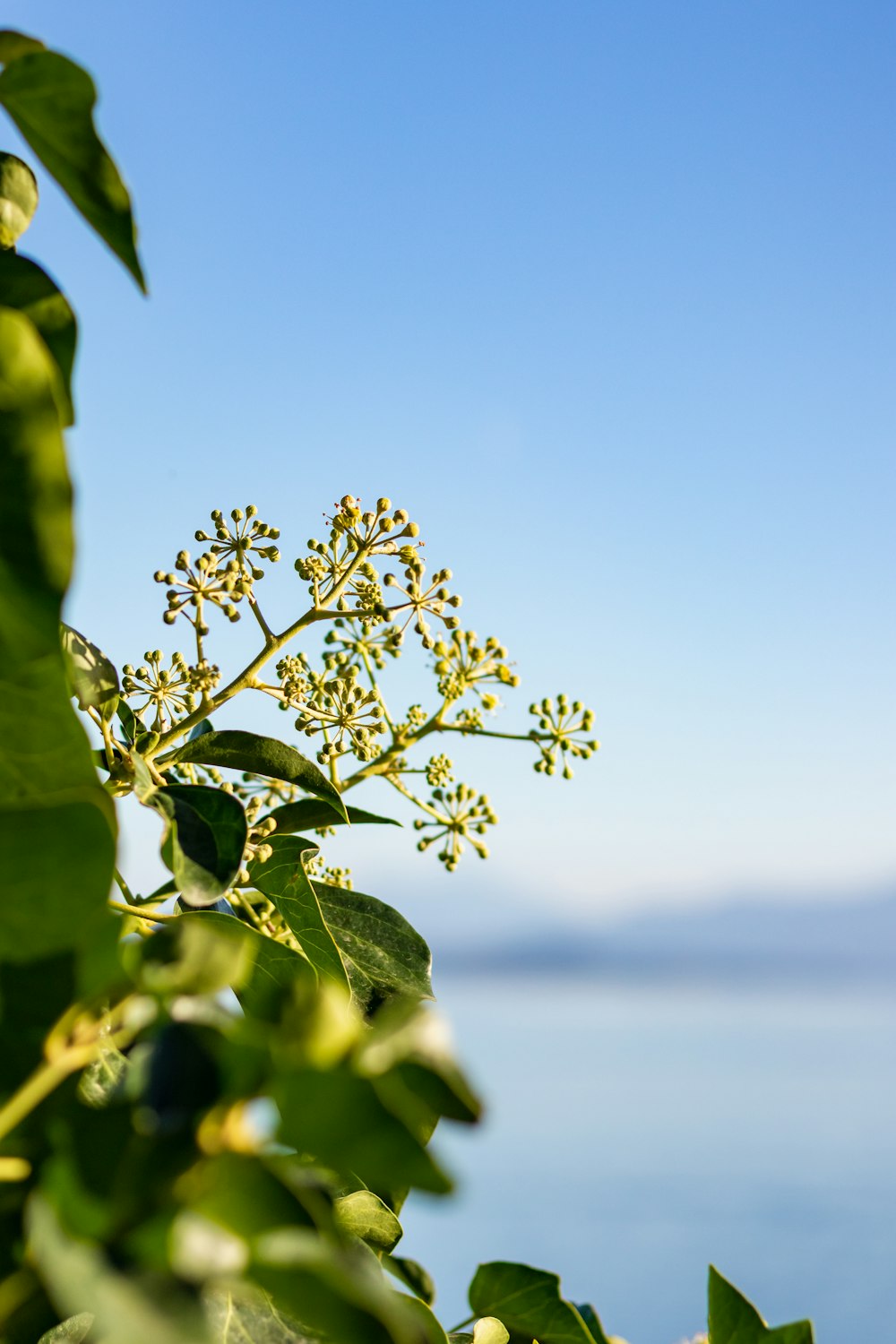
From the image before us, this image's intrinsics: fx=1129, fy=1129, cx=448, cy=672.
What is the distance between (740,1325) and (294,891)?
0.41 metres

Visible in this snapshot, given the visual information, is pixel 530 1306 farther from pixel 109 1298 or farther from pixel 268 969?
pixel 109 1298

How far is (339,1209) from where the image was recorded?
678 millimetres

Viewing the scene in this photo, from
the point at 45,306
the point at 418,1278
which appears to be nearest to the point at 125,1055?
the point at 45,306

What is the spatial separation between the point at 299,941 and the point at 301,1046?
0.60 m

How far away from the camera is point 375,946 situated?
89 centimetres

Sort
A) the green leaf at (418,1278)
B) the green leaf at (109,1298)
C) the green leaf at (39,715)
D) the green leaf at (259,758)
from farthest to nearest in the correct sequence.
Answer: the green leaf at (418,1278) → the green leaf at (259,758) → the green leaf at (39,715) → the green leaf at (109,1298)

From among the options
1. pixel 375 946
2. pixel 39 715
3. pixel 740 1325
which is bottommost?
pixel 39 715

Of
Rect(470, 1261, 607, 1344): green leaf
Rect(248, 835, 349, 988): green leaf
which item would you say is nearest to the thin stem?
Rect(248, 835, 349, 988): green leaf

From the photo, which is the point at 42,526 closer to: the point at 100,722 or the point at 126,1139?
the point at 126,1139

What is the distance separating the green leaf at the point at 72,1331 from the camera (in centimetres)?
47

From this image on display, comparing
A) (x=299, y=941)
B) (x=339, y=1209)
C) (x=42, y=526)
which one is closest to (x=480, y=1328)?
(x=339, y=1209)

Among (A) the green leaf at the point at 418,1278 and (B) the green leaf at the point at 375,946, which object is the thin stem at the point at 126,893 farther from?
(A) the green leaf at the point at 418,1278

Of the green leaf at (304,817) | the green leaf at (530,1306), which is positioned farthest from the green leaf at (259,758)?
the green leaf at (530,1306)

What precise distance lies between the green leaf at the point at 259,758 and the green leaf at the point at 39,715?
0.43m
